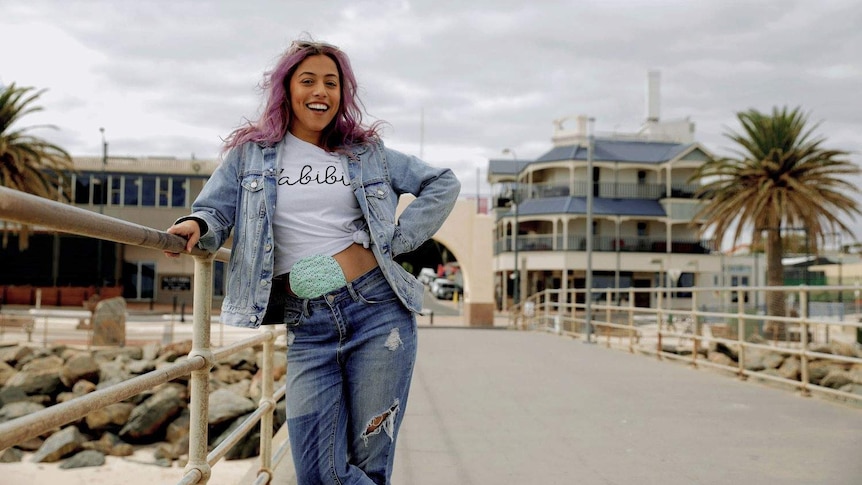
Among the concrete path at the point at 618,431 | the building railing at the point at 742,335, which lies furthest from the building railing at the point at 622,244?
the concrete path at the point at 618,431

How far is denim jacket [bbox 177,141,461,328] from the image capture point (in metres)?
2.36

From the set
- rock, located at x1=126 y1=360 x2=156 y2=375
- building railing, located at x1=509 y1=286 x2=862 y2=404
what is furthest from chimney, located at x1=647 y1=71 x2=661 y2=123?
rock, located at x1=126 y1=360 x2=156 y2=375

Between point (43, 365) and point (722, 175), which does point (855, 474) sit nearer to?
point (43, 365)

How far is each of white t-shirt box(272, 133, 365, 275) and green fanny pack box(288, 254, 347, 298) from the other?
0.17ft

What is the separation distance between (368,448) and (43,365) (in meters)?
16.0

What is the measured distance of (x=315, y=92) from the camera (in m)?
2.50

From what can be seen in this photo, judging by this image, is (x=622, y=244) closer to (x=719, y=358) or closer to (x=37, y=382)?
(x=719, y=358)

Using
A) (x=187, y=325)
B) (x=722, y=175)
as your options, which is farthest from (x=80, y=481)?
(x=722, y=175)

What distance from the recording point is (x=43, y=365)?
1622 centimetres

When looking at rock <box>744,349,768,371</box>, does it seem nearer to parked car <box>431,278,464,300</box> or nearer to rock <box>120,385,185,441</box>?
rock <box>120,385,185,441</box>

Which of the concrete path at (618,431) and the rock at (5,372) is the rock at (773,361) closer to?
the concrete path at (618,431)

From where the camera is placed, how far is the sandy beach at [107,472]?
10266 millimetres

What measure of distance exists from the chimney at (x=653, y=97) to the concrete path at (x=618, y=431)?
152 ft

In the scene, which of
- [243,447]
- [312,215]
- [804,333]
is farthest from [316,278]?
[243,447]
